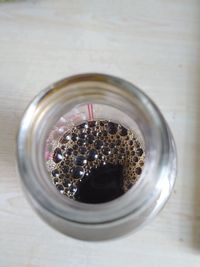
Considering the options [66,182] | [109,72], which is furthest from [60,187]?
[109,72]

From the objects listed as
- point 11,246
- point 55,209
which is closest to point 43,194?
point 55,209

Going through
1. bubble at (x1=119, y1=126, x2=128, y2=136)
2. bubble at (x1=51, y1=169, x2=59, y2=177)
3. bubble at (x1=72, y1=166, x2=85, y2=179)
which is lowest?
bubble at (x1=51, y1=169, x2=59, y2=177)

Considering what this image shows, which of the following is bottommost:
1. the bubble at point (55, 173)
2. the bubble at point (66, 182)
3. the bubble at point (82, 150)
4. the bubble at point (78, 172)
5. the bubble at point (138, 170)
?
the bubble at point (66, 182)

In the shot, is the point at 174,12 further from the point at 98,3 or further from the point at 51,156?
the point at 51,156

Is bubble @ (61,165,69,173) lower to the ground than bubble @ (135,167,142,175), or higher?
lower

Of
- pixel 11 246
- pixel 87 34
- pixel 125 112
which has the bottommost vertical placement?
pixel 11 246
